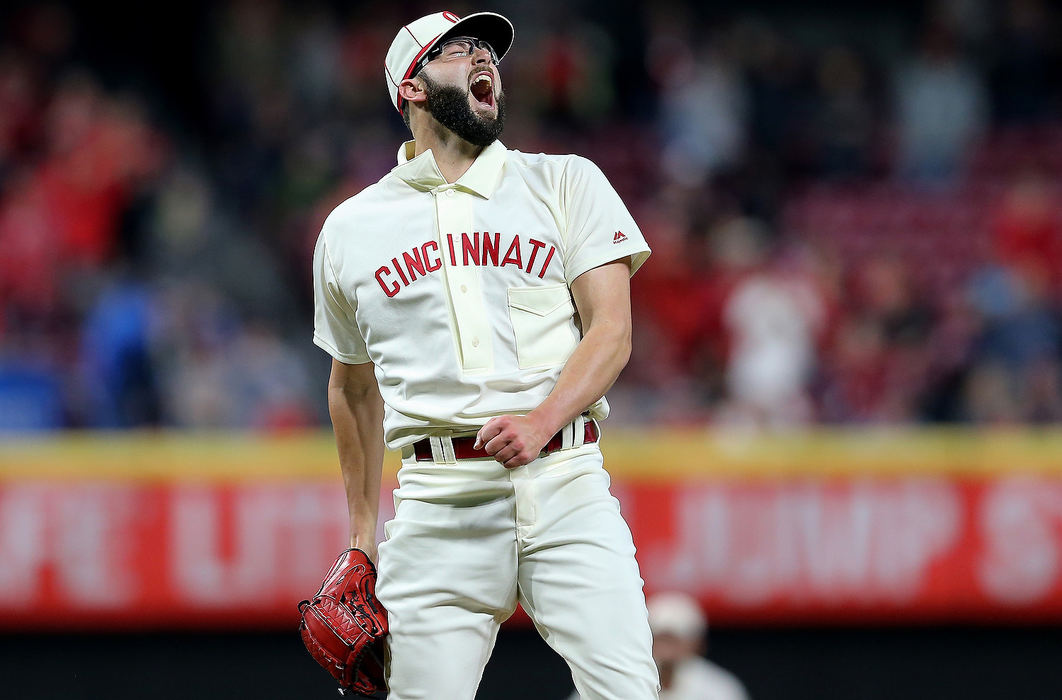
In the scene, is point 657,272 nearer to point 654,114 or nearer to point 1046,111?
point 654,114

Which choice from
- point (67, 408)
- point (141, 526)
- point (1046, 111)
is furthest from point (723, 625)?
point (1046, 111)

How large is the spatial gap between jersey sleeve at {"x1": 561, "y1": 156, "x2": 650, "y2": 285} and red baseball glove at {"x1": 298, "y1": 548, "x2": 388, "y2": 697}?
0.85 m

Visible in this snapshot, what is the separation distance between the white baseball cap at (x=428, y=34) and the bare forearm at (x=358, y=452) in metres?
0.71

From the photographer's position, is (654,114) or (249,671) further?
(654,114)

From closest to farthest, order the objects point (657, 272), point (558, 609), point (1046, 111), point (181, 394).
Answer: point (558, 609) < point (181, 394) < point (657, 272) < point (1046, 111)

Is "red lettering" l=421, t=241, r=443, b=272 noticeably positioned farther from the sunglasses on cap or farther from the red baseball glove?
the red baseball glove

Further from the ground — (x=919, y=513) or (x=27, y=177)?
(x=27, y=177)

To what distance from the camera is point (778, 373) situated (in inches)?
309

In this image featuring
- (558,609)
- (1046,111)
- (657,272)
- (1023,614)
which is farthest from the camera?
(1046,111)

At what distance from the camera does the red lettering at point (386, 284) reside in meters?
3.07

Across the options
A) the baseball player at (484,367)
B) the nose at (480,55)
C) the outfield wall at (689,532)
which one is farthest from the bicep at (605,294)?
the outfield wall at (689,532)

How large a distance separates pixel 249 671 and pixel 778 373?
3.32 m

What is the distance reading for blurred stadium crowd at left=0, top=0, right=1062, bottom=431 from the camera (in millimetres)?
7719

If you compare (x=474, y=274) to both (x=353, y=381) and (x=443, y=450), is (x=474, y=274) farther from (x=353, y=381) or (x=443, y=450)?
(x=353, y=381)
